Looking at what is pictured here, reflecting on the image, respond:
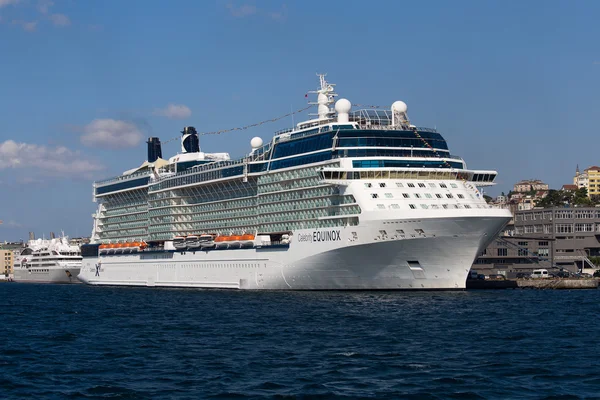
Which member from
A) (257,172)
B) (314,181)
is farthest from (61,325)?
(257,172)

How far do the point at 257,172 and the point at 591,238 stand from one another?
6325 centimetres

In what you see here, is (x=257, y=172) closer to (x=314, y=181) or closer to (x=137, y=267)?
(x=314, y=181)

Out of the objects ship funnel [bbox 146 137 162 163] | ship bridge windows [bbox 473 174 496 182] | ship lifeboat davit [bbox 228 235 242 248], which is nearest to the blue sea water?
ship bridge windows [bbox 473 174 496 182]

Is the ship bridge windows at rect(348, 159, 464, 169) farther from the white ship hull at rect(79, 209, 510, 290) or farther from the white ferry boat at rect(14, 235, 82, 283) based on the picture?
the white ferry boat at rect(14, 235, 82, 283)

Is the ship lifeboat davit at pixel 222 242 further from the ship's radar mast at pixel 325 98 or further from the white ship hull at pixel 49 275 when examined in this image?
the white ship hull at pixel 49 275

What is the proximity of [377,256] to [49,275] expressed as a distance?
102902 mm

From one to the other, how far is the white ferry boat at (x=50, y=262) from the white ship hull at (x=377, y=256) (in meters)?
80.3

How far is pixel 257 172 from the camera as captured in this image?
7531 cm

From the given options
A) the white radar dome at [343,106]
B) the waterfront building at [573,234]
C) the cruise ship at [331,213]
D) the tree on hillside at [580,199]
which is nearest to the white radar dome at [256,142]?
the cruise ship at [331,213]

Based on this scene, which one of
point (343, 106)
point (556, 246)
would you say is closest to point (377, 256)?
point (343, 106)

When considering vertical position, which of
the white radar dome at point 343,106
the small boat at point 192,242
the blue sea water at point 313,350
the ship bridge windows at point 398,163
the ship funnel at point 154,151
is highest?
the ship funnel at point 154,151

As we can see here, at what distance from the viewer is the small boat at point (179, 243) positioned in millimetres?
83256

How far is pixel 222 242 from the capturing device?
Answer: 76625 mm

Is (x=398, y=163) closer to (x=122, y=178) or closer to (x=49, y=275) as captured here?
(x=122, y=178)
